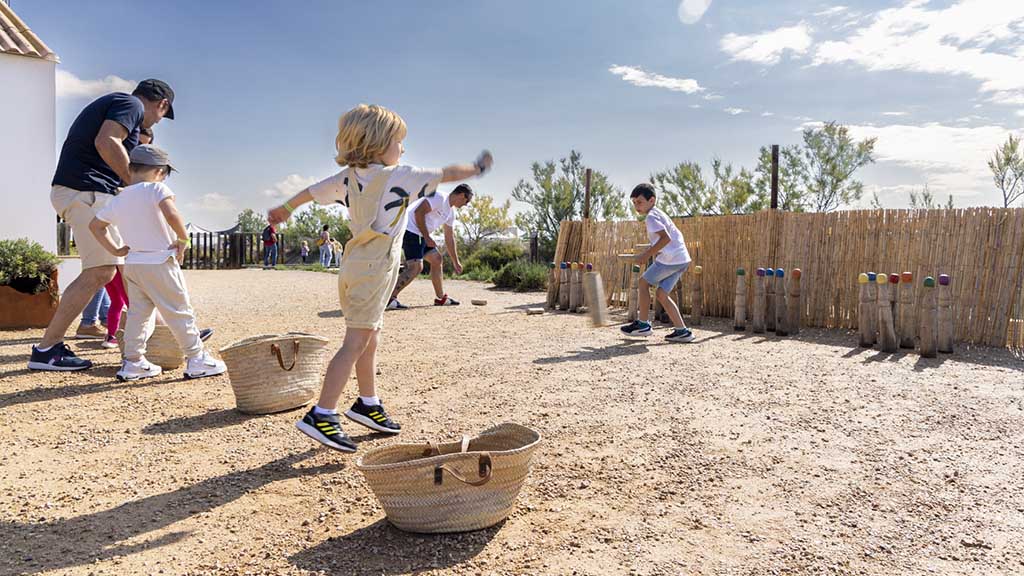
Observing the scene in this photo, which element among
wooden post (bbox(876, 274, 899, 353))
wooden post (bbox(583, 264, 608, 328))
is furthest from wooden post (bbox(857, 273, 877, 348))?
Result: wooden post (bbox(583, 264, 608, 328))

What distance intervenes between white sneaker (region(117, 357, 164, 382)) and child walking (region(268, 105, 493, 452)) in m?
2.07

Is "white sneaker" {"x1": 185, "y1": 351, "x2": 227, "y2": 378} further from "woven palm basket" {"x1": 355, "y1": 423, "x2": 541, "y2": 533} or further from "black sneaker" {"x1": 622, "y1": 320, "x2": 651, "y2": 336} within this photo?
"black sneaker" {"x1": 622, "y1": 320, "x2": 651, "y2": 336}

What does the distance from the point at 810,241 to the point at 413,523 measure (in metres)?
6.94

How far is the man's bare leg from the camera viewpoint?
455 cm

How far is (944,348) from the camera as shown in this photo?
619 centimetres

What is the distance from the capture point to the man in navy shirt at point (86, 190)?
4570 mm

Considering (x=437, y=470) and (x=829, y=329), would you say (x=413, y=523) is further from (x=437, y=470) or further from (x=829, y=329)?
(x=829, y=329)

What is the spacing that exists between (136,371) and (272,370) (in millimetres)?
1405

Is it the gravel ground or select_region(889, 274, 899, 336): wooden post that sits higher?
select_region(889, 274, 899, 336): wooden post

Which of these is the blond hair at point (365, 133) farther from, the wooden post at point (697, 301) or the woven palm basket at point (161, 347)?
the wooden post at point (697, 301)

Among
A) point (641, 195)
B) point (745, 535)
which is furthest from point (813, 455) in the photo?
point (641, 195)

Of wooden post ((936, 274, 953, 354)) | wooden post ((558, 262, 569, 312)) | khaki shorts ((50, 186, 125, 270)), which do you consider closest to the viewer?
khaki shorts ((50, 186, 125, 270))

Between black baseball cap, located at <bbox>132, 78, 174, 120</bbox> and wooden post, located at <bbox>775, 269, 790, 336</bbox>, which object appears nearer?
black baseball cap, located at <bbox>132, 78, 174, 120</bbox>

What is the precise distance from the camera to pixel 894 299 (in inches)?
261
